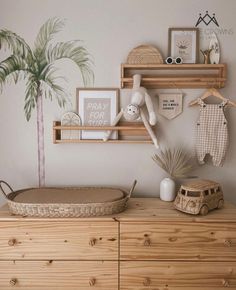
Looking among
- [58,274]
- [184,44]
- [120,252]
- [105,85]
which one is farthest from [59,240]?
[184,44]

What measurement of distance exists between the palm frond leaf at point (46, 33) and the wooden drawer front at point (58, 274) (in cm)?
123

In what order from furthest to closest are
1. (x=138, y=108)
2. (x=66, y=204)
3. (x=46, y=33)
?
(x=46, y=33) < (x=138, y=108) < (x=66, y=204)

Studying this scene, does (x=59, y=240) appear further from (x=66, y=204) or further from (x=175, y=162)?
(x=175, y=162)

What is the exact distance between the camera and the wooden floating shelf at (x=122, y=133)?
169 centimetres

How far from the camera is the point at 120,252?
4.62 ft

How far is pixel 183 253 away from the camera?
141 centimetres

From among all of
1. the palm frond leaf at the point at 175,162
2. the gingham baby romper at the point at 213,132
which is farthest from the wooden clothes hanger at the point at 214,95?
the palm frond leaf at the point at 175,162

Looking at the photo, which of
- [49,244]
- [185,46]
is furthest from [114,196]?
[185,46]

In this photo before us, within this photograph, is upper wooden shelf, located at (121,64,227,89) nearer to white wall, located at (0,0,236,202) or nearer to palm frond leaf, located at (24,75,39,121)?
white wall, located at (0,0,236,202)

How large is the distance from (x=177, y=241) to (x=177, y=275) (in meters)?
0.18

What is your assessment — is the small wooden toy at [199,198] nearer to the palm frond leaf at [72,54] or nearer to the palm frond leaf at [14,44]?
the palm frond leaf at [72,54]

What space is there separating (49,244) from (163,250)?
1.93 feet

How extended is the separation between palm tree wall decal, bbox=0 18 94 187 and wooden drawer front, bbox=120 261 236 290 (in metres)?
1.08

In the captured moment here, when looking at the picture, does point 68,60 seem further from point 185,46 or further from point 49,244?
point 49,244
